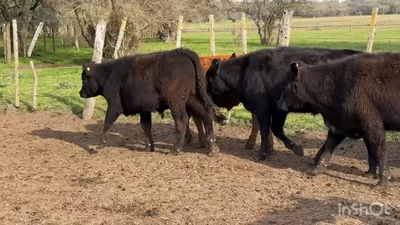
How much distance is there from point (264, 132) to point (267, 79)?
83 centimetres

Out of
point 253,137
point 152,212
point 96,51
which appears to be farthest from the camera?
point 96,51

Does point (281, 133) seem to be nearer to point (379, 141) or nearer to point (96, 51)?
point (379, 141)

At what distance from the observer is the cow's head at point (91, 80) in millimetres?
9281

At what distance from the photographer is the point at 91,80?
30.7 ft

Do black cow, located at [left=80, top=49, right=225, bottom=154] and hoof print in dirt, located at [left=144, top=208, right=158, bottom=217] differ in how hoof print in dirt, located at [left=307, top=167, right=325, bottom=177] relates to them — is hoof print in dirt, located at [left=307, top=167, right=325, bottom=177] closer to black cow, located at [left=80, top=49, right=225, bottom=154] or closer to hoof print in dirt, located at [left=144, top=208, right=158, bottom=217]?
black cow, located at [left=80, top=49, right=225, bottom=154]

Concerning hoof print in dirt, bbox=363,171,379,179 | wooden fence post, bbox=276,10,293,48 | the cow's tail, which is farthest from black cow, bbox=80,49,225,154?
wooden fence post, bbox=276,10,293,48

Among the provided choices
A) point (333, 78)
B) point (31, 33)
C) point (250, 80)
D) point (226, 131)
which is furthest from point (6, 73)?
point (31, 33)

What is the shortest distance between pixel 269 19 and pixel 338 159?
34.3 m

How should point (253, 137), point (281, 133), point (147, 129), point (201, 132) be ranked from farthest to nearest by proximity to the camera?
point (201, 132) → point (147, 129) → point (253, 137) → point (281, 133)

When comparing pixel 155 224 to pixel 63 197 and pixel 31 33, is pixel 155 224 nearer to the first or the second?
pixel 63 197

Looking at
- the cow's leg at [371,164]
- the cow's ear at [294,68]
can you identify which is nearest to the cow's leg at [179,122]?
the cow's ear at [294,68]

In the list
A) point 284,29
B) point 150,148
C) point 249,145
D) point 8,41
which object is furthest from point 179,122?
point 8,41

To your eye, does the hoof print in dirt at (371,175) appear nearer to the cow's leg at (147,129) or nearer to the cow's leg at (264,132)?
the cow's leg at (264,132)

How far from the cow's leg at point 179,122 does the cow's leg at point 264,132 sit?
1.23m
